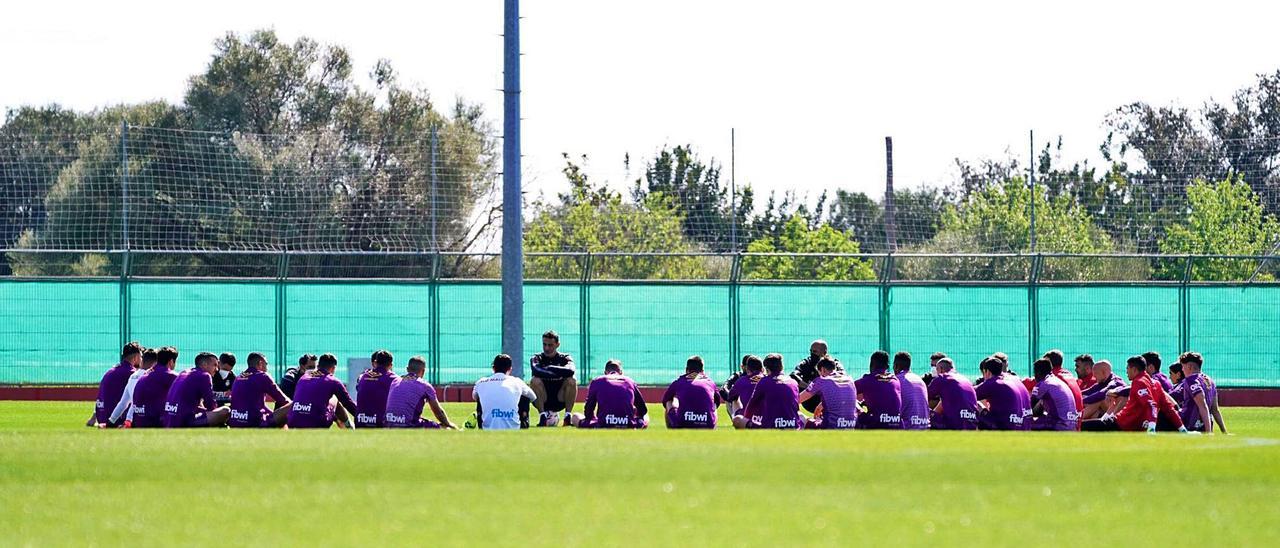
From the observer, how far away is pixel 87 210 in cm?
3916

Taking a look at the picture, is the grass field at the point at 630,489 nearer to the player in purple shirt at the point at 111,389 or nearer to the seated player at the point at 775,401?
the seated player at the point at 775,401

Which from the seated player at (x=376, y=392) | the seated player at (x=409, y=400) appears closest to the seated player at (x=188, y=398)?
the seated player at (x=376, y=392)

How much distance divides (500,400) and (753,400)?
269cm

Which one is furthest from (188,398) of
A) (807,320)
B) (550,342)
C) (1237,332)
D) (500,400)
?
(1237,332)

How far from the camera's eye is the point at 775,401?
66.4ft

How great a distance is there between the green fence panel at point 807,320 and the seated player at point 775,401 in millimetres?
10725

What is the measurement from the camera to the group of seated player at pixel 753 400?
20203mm

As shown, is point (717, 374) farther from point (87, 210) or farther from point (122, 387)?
point (87, 210)

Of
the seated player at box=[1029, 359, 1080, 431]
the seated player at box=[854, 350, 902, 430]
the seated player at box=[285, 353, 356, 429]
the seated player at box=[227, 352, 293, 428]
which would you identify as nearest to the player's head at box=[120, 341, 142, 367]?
the seated player at box=[227, 352, 293, 428]

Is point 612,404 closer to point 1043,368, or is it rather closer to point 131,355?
point 1043,368

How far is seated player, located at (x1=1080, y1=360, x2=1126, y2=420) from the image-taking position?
20688mm

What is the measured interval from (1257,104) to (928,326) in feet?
161

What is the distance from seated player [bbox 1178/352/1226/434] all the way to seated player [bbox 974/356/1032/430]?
1.72 m

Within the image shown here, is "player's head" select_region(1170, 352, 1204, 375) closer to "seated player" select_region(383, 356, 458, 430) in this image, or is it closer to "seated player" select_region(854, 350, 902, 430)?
"seated player" select_region(854, 350, 902, 430)
